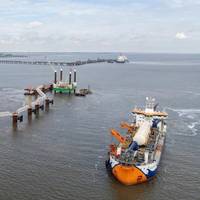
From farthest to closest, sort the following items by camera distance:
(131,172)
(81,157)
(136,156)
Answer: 1. (81,157)
2. (136,156)
3. (131,172)

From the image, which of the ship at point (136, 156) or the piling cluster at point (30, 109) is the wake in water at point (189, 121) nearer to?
the ship at point (136, 156)

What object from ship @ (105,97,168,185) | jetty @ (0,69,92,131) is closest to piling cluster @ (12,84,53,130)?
jetty @ (0,69,92,131)

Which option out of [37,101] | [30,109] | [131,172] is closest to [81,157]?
[131,172]

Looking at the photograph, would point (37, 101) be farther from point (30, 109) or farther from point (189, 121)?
point (189, 121)

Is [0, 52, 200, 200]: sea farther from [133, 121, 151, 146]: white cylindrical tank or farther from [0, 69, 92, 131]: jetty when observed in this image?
[133, 121, 151, 146]: white cylindrical tank

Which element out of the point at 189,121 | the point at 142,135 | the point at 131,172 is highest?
the point at 142,135

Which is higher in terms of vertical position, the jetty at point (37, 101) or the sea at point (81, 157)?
the jetty at point (37, 101)

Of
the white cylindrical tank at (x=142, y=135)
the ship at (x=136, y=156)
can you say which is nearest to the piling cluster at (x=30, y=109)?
the ship at (x=136, y=156)

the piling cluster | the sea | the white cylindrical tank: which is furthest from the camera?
the piling cluster

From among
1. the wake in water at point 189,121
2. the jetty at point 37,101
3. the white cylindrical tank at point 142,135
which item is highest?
the white cylindrical tank at point 142,135
